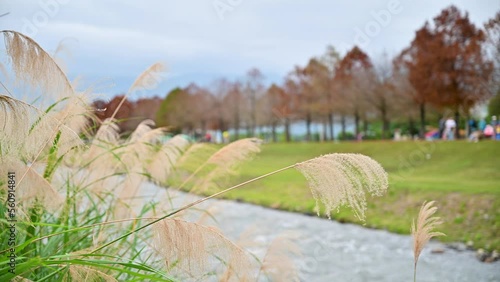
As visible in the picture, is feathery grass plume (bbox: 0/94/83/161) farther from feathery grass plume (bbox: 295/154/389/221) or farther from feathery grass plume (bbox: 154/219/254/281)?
feathery grass plume (bbox: 295/154/389/221)

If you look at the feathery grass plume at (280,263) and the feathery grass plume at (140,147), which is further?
the feathery grass plume at (140,147)

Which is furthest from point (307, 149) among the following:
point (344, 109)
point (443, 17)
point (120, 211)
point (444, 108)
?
point (120, 211)

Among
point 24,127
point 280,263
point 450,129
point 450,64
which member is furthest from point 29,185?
point 450,129

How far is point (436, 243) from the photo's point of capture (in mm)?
10117

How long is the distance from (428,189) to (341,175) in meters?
12.1

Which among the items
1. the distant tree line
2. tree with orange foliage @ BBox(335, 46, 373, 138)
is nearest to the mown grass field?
the distant tree line

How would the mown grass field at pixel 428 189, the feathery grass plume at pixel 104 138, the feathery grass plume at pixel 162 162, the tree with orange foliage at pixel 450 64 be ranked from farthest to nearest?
the tree with orange foliage at pixel 450 64, the mown grass field at pixel 428 189, the feathery grass plume at pixel 162 162, the feathery grass plume at pixel 104 138

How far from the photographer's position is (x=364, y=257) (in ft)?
29.7

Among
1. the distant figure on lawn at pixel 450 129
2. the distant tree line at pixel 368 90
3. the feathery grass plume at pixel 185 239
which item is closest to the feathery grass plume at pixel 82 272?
the feathery grass plume at pixel 185 239

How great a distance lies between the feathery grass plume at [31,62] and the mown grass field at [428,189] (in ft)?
13.4

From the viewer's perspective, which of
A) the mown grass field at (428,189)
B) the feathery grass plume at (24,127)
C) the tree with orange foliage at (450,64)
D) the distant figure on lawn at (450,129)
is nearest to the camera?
the feathery grass plume at (24,127)

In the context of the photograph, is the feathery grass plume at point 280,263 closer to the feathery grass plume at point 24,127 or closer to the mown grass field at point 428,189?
the feathery grass plume at point 24,127

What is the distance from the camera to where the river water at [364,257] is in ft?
25.6

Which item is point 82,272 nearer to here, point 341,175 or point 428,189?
point 341,175
